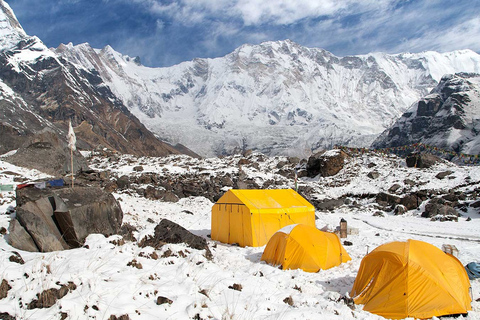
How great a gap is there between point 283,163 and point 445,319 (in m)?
42.7

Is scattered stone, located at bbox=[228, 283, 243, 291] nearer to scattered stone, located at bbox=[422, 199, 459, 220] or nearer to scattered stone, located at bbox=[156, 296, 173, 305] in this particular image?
scattered stone, located at bbox=[156, 296, 173, 305]

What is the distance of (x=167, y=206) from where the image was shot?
833 inches

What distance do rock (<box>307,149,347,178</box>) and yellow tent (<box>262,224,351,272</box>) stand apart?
30.8 m

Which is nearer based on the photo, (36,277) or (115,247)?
(36,277)

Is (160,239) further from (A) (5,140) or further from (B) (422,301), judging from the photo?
(A) (5,140)

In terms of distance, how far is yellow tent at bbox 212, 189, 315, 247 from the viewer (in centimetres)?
1316

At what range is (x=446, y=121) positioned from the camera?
422ft

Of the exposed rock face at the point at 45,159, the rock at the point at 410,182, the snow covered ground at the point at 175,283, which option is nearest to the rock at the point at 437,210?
the snow covered ground at the point at 175,283

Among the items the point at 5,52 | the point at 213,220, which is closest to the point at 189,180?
the point at 213,220

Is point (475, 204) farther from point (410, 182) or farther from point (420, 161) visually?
point (420, 161)

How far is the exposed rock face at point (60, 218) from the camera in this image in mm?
7410

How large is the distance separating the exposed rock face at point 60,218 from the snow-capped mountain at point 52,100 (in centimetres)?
9666

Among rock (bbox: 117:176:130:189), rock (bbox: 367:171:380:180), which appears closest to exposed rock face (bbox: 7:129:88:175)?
rock (bbox: 117:176:130:189)

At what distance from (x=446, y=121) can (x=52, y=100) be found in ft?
558
